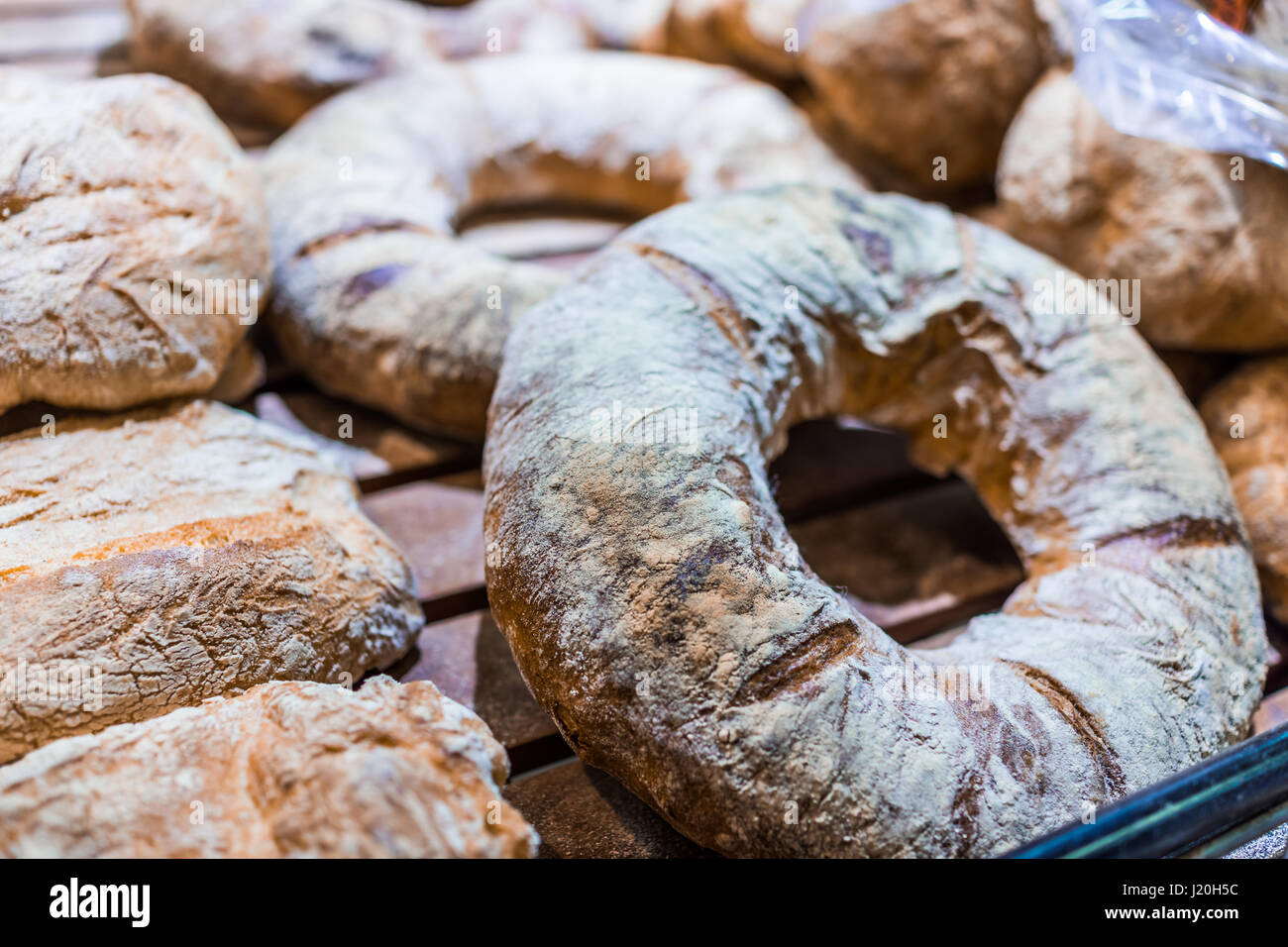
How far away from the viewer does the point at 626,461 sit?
1233 mm

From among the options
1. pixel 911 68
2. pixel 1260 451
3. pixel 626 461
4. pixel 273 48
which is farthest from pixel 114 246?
pixel 1260 451

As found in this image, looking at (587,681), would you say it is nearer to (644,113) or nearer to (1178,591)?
(1178,591)

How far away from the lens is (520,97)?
2357mm

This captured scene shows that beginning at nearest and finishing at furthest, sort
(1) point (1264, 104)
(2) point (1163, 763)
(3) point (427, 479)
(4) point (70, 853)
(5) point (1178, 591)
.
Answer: (4) point (70, 853) < (2) point (1163, 763) < (5) point (1178, 591) < (1) point (1264, 104) < (3) point (427, 479)

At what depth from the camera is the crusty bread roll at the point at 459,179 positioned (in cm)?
176

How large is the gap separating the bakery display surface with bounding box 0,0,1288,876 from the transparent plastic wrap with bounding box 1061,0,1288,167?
95 mm

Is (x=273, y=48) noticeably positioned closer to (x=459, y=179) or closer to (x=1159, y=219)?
(x=459, y=179)

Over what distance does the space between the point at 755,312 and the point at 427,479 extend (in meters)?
0.78

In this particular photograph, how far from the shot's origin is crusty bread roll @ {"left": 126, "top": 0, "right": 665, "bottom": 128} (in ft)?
7.51

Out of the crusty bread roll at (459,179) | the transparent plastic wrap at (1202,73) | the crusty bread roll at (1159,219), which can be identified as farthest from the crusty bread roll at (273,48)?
the transparent plastic wrap at (1202,73)

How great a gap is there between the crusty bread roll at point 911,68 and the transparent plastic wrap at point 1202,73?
35 cm

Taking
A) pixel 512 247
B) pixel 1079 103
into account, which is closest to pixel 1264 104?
pixel 1079 103

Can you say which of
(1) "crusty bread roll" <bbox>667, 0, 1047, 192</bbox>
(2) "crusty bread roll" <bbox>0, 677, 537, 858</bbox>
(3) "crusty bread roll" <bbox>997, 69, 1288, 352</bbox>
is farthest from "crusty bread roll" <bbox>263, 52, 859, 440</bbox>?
(2) "crusty bread roll" <bbox>0, 677, 537, 858</bbox>
